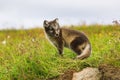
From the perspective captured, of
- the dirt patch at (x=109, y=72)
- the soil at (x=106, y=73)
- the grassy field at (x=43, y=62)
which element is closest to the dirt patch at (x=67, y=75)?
the soil at (x=106, y=73)

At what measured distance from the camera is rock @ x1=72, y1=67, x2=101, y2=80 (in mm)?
9625

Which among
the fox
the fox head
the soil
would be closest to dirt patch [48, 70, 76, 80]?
the soil

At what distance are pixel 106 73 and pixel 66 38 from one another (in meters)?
2.72

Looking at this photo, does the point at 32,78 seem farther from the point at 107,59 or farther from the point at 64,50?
the point at 64,50

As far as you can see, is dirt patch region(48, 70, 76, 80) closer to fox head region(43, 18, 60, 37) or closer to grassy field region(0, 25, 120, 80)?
grassy field region(0, 25, 120, 80)

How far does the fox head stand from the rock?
242 cm

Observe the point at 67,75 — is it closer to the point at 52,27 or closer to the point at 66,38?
the point at 66,38

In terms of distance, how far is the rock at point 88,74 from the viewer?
962 centimetres

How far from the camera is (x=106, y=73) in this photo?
9.53 metres

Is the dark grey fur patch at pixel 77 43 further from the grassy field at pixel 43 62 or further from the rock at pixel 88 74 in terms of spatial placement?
the rock at pixel 88 74

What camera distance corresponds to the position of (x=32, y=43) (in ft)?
35.3

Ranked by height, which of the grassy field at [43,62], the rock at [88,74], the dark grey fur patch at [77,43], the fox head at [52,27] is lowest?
the rock at [88,74]

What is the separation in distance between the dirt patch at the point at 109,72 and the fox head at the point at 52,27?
255 centimetres

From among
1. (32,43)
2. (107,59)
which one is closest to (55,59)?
(32,43)
